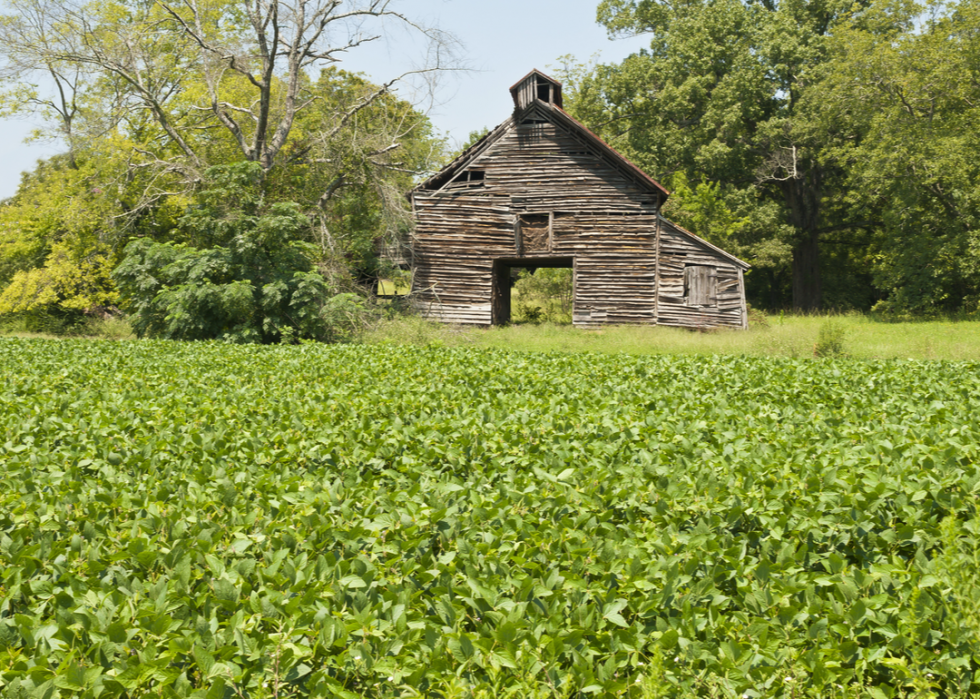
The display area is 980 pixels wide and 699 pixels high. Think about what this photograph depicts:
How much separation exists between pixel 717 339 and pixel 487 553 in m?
21.2

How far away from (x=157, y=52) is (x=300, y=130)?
7060 millimetres

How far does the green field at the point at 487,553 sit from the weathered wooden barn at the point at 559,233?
799 inches

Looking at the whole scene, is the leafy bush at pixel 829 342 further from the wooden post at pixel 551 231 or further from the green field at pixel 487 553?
the green field at pixel 487 553

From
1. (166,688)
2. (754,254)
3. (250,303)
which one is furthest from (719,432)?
(754,254)

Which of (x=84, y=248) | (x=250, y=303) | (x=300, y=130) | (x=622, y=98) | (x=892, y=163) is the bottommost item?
(x=250, y=303)

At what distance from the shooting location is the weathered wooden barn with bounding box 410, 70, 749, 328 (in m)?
27.1

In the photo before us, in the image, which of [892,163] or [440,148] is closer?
[892,163]

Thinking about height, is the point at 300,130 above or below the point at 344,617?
above

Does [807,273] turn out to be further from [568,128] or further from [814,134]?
[568,128]

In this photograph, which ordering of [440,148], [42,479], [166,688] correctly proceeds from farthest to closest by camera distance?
[440,148] < [42,479] < [166,688]

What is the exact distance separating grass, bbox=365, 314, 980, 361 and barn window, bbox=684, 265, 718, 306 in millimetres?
1351

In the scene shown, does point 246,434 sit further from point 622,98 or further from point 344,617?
point 622,98

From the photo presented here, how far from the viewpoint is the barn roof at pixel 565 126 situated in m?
26.7

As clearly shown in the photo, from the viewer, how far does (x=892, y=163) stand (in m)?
31.8
